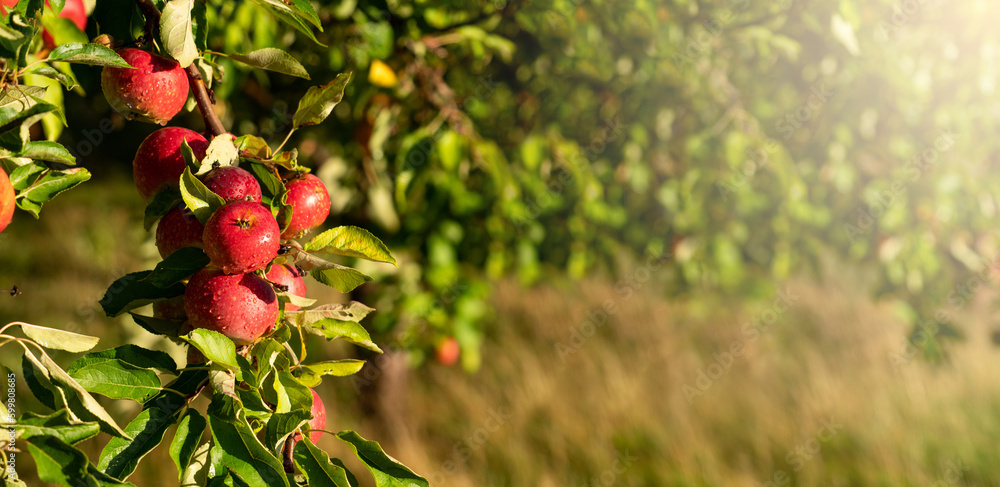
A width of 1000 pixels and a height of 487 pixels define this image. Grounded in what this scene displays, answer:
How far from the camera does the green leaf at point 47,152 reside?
0.56 meters

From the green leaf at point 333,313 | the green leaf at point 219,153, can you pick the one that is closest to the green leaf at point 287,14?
the green leaf at point 219,153

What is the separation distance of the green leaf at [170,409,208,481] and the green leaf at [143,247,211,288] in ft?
0.32

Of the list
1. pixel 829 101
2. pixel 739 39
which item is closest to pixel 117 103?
pixel 739 39

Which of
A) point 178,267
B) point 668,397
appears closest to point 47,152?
point 178,267

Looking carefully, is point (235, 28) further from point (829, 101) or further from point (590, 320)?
point (590, 320)

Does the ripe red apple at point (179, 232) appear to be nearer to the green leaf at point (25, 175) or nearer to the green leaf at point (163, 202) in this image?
the green leaf at point (163, 202)

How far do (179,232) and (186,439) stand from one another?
0.15 metres

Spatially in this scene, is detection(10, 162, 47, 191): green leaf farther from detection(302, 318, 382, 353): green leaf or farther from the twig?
detection(302, 318, 382, 353): green leaf

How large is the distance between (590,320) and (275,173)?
356 centimetres

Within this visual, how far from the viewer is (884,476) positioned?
110 inches

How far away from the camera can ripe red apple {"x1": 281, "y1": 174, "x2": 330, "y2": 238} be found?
23.4 inches

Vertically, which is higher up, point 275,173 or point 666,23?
point 275,173

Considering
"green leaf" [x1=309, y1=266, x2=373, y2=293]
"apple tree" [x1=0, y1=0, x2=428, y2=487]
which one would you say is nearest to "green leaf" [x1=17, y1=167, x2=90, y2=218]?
"apple tree" [x1=0, y1=0, x2=428, y2=487]

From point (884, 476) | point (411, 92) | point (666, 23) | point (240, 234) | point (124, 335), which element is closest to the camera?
point (240, 234)
